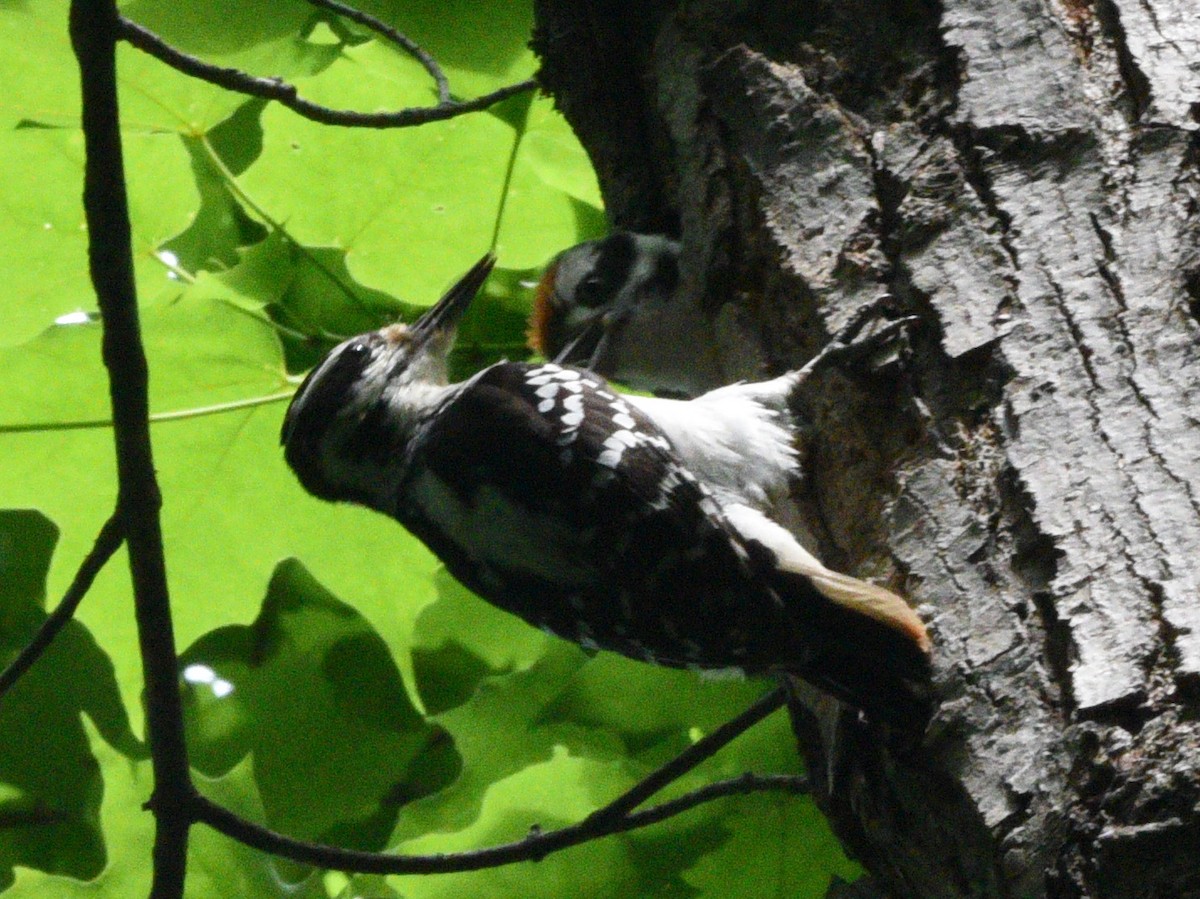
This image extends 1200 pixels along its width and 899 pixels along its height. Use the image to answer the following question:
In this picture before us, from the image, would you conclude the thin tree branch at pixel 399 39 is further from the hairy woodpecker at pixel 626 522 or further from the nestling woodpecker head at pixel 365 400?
the hairy woodpecker at pixel 626 522

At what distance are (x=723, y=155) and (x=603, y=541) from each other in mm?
768

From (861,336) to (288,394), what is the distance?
1648 mm

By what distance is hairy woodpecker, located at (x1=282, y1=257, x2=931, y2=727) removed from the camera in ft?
7.76

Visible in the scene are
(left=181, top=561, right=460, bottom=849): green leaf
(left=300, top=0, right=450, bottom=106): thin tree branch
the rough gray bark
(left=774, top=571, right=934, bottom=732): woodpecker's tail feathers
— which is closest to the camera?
the rough gray bark

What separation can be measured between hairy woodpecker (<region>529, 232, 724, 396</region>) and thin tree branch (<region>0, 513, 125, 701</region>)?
1.19 metres

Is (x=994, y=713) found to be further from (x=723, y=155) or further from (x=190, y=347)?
(x=190, y=347)

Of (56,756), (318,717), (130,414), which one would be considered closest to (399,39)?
(130,414)

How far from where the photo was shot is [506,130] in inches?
131

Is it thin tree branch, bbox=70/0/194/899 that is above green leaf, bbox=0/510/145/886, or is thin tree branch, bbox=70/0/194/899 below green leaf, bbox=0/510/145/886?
above

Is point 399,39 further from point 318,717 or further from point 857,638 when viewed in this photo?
point 318,717

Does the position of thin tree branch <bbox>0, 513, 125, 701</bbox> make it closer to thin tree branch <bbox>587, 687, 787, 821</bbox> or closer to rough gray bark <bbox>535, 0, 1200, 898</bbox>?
thin tree branch <bbox>587, 687, 787, 821</bbox>

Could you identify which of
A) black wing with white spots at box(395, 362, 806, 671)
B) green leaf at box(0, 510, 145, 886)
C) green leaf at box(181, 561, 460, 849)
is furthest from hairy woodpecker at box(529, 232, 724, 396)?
green leaf at box(0, 510, 145, 886)

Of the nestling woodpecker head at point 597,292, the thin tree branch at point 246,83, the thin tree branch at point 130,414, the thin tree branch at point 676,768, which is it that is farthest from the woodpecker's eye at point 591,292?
the thin tree branch at point 130,414

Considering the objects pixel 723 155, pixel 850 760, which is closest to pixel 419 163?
pixel 723 155
